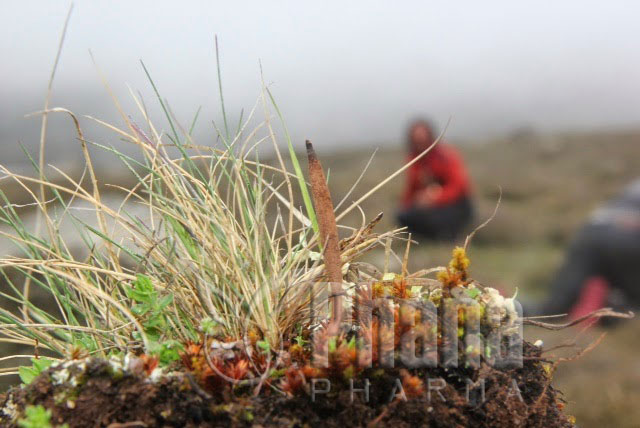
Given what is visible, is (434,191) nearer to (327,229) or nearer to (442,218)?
(442,218)

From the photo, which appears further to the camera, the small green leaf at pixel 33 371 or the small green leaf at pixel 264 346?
the small green leaf at pixel 33 371

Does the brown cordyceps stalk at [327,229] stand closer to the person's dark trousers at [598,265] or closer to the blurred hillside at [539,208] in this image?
the blurred hillside at [539,208]

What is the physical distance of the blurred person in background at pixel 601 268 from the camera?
972cm

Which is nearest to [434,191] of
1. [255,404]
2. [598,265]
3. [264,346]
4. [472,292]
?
[598,265]

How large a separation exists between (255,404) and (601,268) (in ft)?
32.0

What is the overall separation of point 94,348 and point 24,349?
15.8 feet

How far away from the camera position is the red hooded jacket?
11.2 metres

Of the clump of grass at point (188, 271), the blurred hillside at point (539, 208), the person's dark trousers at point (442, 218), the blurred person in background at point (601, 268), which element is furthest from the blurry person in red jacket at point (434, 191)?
the clump of grass at point (188, 271)

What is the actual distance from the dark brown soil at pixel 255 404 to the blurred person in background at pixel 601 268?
29.0 ft

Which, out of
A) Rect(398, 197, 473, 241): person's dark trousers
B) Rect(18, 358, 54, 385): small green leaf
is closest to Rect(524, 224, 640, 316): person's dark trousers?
Rect(398, 197, 473, 241): person's dark trousers

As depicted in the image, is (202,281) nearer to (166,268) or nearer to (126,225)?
(166,268)

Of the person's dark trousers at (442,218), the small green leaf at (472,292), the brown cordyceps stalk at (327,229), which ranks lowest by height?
the person's dark trousers at (442,218)

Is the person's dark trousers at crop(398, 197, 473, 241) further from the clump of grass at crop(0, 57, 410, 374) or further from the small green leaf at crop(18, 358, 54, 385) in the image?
the small green leaf at crop(18, 358, 54, 385)

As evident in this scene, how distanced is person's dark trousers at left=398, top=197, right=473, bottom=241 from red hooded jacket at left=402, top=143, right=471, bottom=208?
0.86 feet
